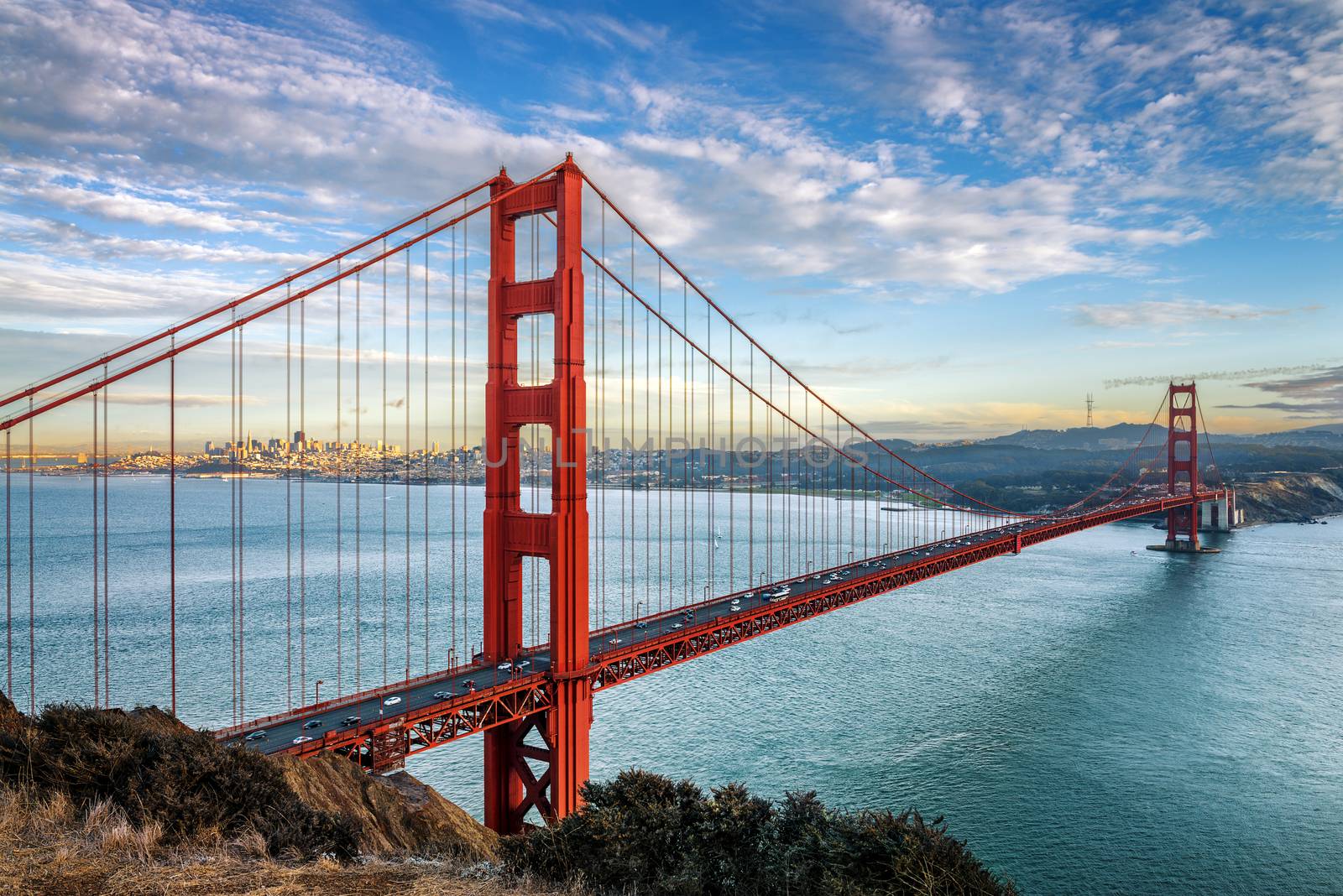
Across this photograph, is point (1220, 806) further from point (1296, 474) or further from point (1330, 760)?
point (1296, 474)

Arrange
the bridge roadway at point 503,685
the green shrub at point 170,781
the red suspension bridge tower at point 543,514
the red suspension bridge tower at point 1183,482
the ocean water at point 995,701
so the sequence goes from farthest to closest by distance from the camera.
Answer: the red suspension bridge tower at point 1183,482
the ocean water at point 995,701
the red suspension bridge tower at point 543,514
the bridge roadway at point 503,685
the green shrub at point 170,781

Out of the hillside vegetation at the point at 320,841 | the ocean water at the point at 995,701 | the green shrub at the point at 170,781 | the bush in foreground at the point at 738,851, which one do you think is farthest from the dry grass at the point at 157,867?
the ocean water at the point at 995,701

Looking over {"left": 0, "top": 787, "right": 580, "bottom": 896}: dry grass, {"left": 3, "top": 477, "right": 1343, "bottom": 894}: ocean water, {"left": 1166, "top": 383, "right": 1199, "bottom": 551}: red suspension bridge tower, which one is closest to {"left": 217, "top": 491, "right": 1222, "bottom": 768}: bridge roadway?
{"left": 3, "top": 477, "right": 1343, "bottom": 894}: ocean water

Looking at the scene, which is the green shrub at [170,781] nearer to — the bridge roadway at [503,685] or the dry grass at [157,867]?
the dry grass at [157,867]

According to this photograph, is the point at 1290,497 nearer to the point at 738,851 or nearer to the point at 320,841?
the point at 738,851

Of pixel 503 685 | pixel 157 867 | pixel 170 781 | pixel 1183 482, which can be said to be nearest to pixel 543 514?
pixel 503 685
